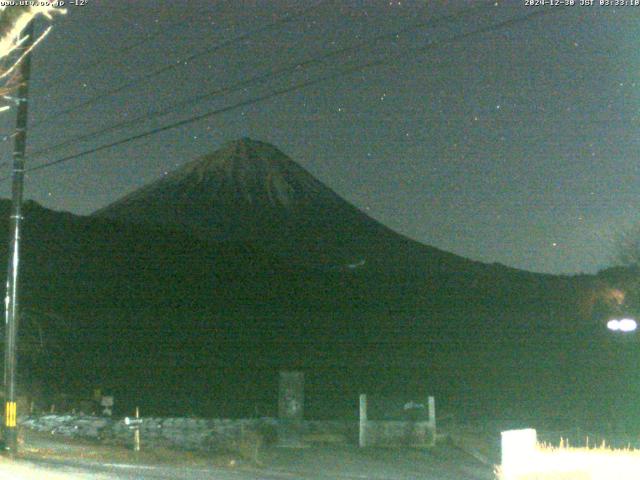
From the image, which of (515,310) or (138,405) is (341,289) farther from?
(138,405)

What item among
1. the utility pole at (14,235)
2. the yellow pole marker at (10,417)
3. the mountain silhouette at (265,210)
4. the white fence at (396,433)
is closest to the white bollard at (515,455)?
the yellow pole marker at (10,417)

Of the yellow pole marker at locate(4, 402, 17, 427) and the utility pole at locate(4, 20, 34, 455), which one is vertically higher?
the utility pole at locate(4, 20, 34, 455)

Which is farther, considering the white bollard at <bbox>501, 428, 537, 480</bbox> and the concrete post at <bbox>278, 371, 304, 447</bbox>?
the concrete post at <bbox>278, 371, 304, 447</bbox>

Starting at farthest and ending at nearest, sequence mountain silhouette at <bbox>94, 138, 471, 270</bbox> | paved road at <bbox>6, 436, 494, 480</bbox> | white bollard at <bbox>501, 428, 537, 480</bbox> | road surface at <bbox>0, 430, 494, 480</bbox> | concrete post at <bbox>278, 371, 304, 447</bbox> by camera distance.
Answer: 1. mountain silhouette at <bbox>94, 138, 471, 270</bbox>
2. concrete post at <bbox>278, 371, 304, 447</bbox>
3. road surface at <bbox>0, 430, 494, 480</bbox>
4. paved road at <bbox>6, 436, 494, 480</bbox>
5. white bollard at <bbox>501, 428, 537, 480</bbox>

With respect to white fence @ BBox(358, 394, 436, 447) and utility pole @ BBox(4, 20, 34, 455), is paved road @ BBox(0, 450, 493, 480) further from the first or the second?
white fence @ BBox(358, 394, 436, 447)

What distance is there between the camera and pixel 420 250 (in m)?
100

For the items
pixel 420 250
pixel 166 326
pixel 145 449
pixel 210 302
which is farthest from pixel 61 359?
pixel 420 250

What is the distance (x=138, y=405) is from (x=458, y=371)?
15795 mm

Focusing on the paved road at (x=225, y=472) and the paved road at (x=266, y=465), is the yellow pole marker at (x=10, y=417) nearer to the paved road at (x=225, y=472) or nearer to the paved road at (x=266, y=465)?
the paved road at (x=266, y=465)

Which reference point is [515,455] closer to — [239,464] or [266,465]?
[239,464]

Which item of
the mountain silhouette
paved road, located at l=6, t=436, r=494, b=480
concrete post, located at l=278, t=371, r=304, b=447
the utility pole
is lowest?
paved road, located at l=6, t=436, r=494, b=480

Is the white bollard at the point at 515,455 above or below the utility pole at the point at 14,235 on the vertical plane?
below

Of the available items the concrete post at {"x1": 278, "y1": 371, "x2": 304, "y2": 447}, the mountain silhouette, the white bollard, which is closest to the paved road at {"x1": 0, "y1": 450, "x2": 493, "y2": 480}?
the concrete post at {"x1": 278, "y1": 371, "x2": 304, "y2": 447}

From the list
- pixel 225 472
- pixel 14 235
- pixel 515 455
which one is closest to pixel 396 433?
pixel 225 472
